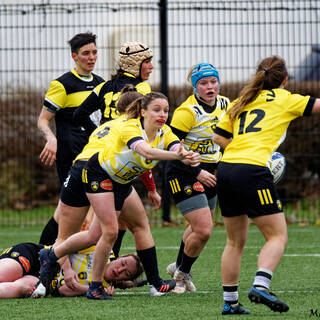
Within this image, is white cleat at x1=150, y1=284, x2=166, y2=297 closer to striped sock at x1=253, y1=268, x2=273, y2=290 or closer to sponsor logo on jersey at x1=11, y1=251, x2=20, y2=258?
sponsor logo on jersey at x1=11, y1=251, x2=20, y2=258

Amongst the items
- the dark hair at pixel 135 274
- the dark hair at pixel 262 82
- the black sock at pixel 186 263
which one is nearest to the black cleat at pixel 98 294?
the dark hair at pixel 135 274

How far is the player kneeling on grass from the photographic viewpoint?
20.9ft

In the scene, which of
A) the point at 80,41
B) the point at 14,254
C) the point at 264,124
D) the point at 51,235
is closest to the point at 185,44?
the point at 80,41

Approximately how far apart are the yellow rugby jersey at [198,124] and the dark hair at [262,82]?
4.57 feet

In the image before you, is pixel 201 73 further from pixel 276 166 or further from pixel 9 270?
pixel 9 270

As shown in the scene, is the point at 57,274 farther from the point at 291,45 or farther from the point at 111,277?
the point at 291,45

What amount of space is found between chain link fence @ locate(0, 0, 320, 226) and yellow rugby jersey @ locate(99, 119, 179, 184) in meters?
6.24

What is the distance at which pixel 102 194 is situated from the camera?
6.11 metres

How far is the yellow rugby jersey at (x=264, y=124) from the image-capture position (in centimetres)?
528

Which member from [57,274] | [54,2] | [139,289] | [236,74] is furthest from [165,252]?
[54,2]

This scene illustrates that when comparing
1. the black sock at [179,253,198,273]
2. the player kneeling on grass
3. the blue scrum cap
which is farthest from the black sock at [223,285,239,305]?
the blue scrum cap

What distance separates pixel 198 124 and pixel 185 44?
18.4ft

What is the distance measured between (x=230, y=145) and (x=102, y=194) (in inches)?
45.8

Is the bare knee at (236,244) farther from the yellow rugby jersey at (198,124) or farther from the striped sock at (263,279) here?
the yellow rugby jersey at (198,124)
